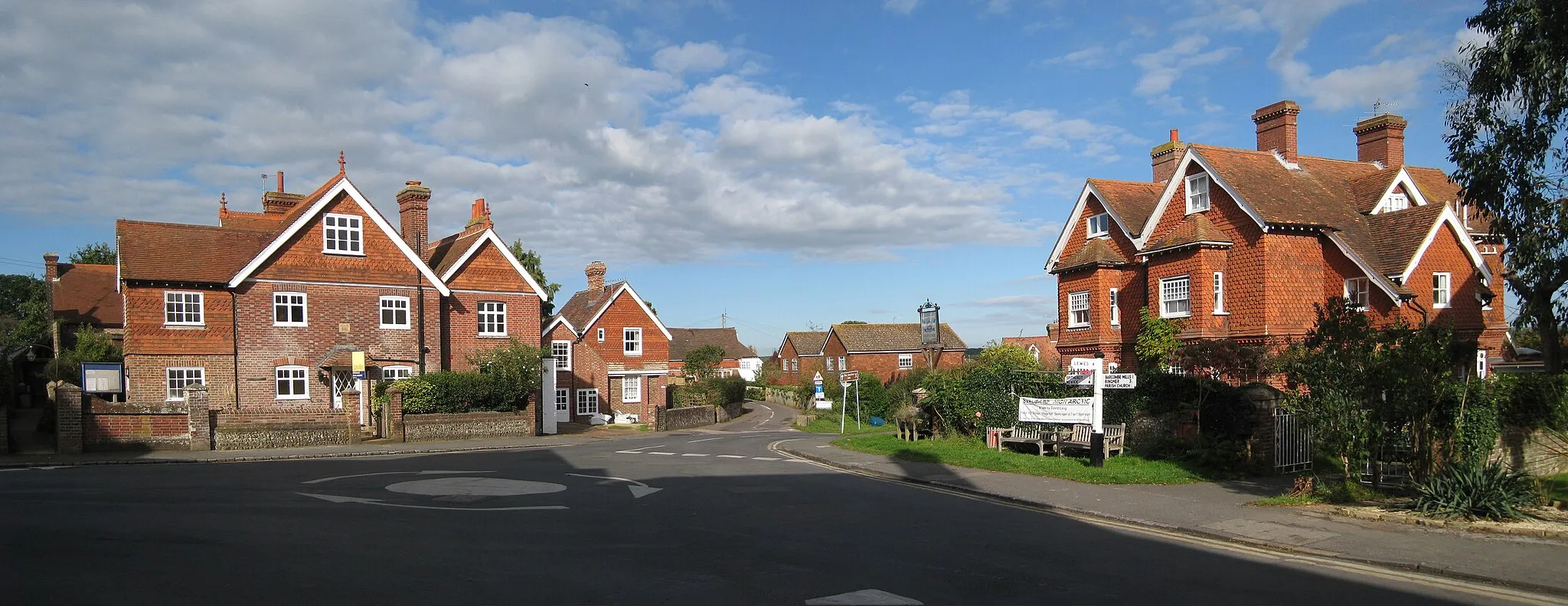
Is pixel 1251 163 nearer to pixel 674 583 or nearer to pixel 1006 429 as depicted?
pixel 1006 429

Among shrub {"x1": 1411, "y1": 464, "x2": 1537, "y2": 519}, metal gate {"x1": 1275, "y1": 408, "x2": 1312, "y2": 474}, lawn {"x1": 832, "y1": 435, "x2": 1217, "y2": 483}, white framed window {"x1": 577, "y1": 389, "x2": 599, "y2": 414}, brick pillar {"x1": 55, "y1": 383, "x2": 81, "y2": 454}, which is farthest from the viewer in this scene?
white framed window {"x1": 577, "y1": 389, "x2": 599, "y2": 414}

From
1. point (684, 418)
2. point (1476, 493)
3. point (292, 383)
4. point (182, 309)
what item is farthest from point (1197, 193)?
point (182, 309)

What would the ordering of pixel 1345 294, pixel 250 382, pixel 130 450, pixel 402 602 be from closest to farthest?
pixel 402 602
pixel 130 450
pixel 1345 294
pixel 250 382

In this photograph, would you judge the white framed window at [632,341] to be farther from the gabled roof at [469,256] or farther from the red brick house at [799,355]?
the red brick house at [799,355]

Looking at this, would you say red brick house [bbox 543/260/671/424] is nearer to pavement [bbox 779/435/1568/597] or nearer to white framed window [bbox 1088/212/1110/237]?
white framed window [bbox 1088/212/1110/237]

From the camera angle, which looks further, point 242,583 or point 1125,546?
point 1125,546

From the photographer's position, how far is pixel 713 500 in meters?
14.7

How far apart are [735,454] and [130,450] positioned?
1563cm

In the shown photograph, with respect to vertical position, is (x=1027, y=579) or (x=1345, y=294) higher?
(x=1345, y=294)

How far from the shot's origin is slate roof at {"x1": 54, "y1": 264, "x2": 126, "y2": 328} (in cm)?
4300

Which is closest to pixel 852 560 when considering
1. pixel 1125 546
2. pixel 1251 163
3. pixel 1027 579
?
pixel 1027 579

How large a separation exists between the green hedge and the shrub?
26.9 meters

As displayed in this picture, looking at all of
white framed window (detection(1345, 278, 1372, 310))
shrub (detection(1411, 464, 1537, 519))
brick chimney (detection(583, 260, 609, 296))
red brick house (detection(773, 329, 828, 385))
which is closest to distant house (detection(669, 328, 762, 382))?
red brick house (detection(773, 329, 828, 385))

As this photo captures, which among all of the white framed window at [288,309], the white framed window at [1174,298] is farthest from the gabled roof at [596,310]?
the white framed window at [1174,298]
